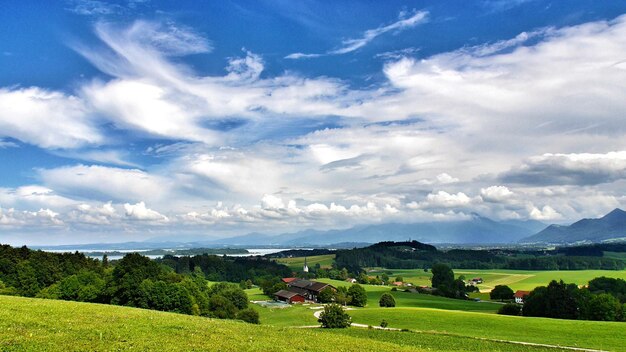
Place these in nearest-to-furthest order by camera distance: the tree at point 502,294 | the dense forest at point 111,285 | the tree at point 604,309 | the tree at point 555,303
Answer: the dense forest at point 111,285 → the tree at point 604,309 → the tree at point 555,303 → the tree at point 502,294

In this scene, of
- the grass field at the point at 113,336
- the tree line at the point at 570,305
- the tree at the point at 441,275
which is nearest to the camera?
the grass field at the point at 113,336

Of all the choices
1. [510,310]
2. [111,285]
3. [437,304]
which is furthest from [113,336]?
[437,304]

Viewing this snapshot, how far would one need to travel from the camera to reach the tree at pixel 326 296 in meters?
130

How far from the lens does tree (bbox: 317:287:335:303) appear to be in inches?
5106

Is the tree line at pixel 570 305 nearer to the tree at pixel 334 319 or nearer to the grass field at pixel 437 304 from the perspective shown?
the grass field at pixel 437 304

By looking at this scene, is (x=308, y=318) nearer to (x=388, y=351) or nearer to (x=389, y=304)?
(x=389, y=304)

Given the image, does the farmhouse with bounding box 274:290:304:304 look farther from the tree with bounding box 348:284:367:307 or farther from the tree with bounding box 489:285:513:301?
the tree with bounding box 489:285:513:301

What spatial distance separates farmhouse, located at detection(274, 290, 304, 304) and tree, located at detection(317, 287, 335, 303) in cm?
676

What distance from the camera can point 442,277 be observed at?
172250 millimetres

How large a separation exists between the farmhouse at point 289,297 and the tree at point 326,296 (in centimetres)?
676

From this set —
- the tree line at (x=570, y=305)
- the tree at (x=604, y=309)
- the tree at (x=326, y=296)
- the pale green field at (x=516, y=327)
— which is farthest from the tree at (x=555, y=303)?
the tree at (x=326, y=296)

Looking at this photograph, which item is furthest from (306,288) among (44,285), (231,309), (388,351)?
(388,351)

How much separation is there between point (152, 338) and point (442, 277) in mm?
163135

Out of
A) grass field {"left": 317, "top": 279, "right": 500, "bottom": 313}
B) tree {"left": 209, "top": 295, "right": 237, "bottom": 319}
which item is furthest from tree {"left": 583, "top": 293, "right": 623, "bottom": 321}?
tree {"left": 209, "top": 295, "right": 237, "bottom": 319}
